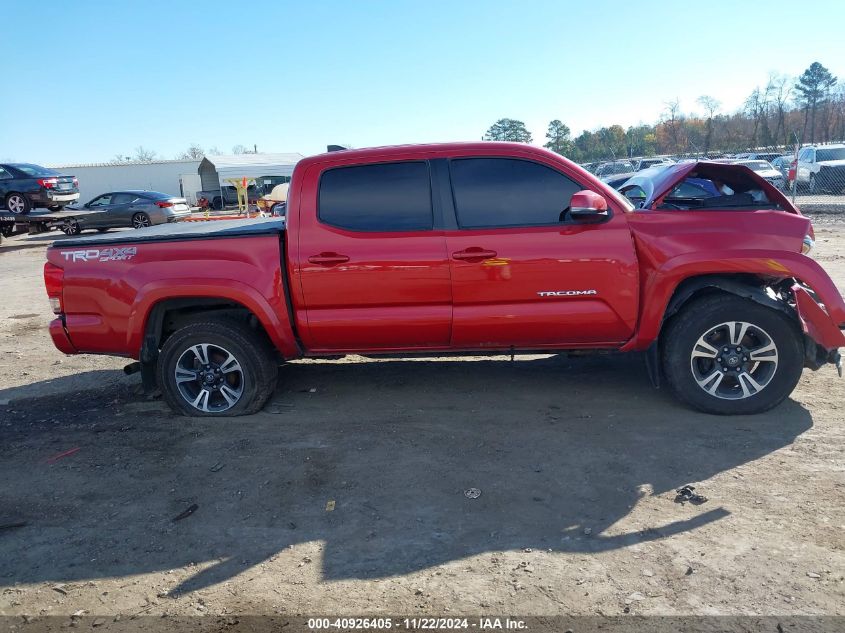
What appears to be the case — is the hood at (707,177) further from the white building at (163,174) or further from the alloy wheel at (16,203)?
the white building at (163,174)

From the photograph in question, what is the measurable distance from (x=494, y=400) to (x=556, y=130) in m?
45.5

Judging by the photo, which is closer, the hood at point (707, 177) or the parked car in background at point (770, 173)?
the hood at point (707, 177)

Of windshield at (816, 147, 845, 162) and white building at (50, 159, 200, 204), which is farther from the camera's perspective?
white building at (50, 159, 200, 204)

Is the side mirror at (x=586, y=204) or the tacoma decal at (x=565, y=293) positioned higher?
the side mirror at (x=586, y=204)

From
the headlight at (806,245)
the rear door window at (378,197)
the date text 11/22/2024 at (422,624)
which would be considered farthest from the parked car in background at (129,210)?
the date text 11/22/2024 at (422,624)

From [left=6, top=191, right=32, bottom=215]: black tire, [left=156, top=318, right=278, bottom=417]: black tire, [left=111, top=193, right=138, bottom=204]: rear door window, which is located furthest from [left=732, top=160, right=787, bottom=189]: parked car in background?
[left=6, top=191, right=32, bottom=215]: black tire

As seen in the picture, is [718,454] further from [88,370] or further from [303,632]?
[88,370]

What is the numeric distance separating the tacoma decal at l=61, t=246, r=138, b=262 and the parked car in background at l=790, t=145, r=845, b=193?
80.9 ft

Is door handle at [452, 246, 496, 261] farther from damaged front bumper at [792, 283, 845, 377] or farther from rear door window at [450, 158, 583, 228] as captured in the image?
damaged front bumper at [792, 283, 845, 377]

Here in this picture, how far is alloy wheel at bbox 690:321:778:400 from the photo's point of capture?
4.66 metres

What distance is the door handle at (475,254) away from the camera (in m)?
4.64

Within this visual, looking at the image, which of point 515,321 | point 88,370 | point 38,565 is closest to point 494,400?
point 515,321

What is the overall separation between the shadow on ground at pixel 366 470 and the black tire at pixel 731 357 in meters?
0.14

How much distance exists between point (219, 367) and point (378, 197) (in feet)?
5.93
